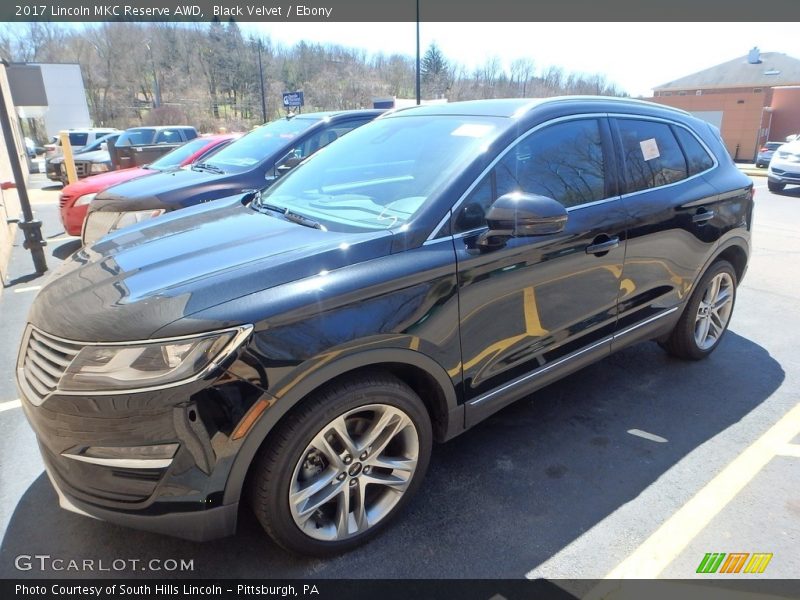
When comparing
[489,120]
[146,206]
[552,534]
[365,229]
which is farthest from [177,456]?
[146,206]

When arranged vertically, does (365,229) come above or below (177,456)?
above

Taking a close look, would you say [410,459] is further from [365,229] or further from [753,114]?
[753,114]

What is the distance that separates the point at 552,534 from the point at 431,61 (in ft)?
263

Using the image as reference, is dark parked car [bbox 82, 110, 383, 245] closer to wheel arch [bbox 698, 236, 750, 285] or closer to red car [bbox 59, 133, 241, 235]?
red car [bbox 59, 133, 241, 235]

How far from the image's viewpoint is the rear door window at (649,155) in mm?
3207

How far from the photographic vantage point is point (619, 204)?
306 cm

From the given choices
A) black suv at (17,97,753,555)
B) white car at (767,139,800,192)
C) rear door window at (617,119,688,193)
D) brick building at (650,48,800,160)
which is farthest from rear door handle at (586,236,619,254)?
brick building at (650,48,800,160)

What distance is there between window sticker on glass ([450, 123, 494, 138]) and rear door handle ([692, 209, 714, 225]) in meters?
1.74

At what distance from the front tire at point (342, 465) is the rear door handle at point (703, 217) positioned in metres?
2.40

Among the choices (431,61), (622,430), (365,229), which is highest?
(431,61)

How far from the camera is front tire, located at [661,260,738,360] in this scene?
12.6 feet

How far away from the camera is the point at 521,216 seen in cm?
231

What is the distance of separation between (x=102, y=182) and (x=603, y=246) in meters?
7.00

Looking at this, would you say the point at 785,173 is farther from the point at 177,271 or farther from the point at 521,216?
the point at 177,271
